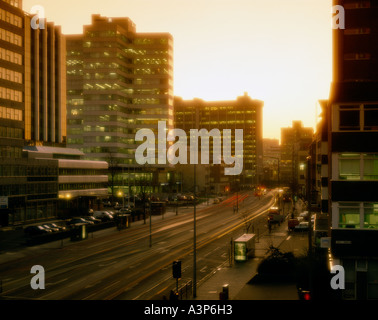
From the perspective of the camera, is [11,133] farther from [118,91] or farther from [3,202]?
[118,91]

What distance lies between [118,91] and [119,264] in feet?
345

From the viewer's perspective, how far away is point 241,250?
3612 centimetres

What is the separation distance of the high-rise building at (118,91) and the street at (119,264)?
3048 inches

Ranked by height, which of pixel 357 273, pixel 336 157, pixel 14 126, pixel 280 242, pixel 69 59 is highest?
pixel 69 59

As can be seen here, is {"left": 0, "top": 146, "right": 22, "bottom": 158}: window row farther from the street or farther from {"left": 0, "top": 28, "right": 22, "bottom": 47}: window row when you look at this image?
the street

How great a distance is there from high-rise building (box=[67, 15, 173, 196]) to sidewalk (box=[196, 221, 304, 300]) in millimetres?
96069

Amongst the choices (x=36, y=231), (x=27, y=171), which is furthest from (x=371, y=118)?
(x=27, y=171)

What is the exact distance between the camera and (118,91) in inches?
5285

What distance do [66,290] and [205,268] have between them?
1173cm

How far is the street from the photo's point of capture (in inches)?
1037

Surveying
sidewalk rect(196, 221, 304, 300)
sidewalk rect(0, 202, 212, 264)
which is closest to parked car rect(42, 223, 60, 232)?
sidewalk rect(0, 202, 212, 264)

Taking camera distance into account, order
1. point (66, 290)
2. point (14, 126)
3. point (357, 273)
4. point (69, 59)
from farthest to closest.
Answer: point (69, 59)
point (14, 126)
point (66, 290)
point (357, 273)
